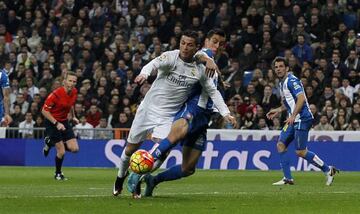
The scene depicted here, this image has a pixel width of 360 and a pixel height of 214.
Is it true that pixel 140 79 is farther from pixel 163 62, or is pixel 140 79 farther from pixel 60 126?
pixel 60 126

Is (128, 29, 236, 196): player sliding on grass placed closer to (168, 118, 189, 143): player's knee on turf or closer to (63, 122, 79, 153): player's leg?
(168, 118, 189, 143): player's knee on turf

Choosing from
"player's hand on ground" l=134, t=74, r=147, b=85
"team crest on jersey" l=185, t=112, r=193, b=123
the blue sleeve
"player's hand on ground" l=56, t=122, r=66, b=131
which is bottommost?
"player's hand on ground" l=56, t=122, r=66, b=131

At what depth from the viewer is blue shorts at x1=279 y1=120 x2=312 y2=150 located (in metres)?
19.9

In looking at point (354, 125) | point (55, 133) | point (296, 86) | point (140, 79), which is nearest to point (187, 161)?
point (140, 79)

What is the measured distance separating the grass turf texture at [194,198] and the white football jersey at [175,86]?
1293mm

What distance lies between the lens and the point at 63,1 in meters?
37.2

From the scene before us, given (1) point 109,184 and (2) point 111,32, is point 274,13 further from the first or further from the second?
(1) point 109,184

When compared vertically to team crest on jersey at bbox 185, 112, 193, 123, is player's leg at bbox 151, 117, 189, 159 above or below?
below

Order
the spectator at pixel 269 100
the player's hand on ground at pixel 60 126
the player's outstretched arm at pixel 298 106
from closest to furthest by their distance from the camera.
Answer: the player's outstretched arm at pixel 298 106, the player's hand on ground at pixel 60 126, the spectator at pixel 269 100

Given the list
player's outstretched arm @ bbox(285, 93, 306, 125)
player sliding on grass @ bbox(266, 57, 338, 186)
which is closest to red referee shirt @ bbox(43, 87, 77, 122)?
player sliding on grass @ bbox(266, 57, 338, 186)

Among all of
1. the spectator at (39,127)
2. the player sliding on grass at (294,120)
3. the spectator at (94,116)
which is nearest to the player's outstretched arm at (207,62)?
the player sliding on grass at (294,120)

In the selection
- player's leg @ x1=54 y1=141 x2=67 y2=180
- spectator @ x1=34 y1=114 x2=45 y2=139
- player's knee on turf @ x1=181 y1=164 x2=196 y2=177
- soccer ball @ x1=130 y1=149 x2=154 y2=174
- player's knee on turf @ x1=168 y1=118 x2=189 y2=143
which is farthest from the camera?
spectator @ x1=34 y1=114 x2=45 y2=139

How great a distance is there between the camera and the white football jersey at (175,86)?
555 inches

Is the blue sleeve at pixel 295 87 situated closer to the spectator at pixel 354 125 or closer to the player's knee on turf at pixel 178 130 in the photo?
the player's knee on turf at pixel 178 130
